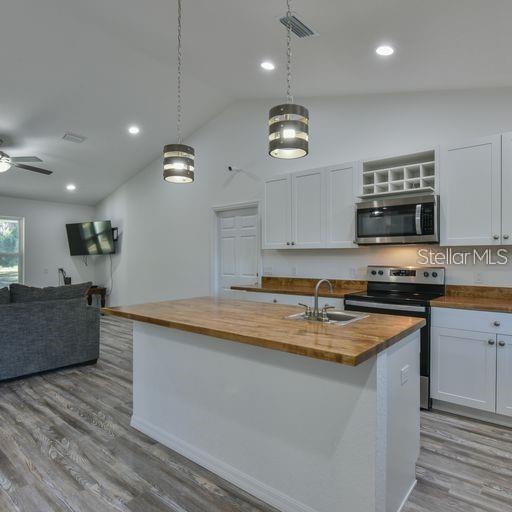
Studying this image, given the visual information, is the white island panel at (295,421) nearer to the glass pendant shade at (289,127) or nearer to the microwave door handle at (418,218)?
the glass pendant shade at (289,127)

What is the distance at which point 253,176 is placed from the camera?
201 inches

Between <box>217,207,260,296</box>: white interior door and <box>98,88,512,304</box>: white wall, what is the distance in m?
0.22

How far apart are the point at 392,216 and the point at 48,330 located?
3.87 meters

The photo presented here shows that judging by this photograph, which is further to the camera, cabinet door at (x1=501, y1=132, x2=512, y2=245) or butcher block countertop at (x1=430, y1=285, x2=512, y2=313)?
cabinet door at (x1=501, y1=132, x2=512, y2=245)

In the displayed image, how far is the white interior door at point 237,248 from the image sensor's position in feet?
17.1

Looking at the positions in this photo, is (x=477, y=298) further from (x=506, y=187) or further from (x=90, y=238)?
(x=90, y=238)

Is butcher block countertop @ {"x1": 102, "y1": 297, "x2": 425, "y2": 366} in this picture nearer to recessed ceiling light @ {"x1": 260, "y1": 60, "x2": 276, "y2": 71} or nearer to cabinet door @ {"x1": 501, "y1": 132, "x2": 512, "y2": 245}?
cabinet door @ {"x1": 501, "y1": 132, "x2": 512, "y2": 245}

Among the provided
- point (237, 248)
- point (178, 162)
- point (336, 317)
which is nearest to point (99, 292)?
point (237, 248)

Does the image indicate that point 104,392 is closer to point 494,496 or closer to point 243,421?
point 243,421

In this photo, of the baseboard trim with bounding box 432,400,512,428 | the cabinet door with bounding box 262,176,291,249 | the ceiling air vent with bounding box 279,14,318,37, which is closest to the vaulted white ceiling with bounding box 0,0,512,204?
the ceiling air vent with bounding box 279,14,318,37

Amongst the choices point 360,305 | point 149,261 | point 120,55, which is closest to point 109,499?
point 360,305

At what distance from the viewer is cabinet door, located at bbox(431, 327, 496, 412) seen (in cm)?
277

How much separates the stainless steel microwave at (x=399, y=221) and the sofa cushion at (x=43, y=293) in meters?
3.31

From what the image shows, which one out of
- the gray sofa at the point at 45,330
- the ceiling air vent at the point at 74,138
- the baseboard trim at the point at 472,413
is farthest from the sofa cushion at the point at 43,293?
the baseboard trim at the point at 472,413
